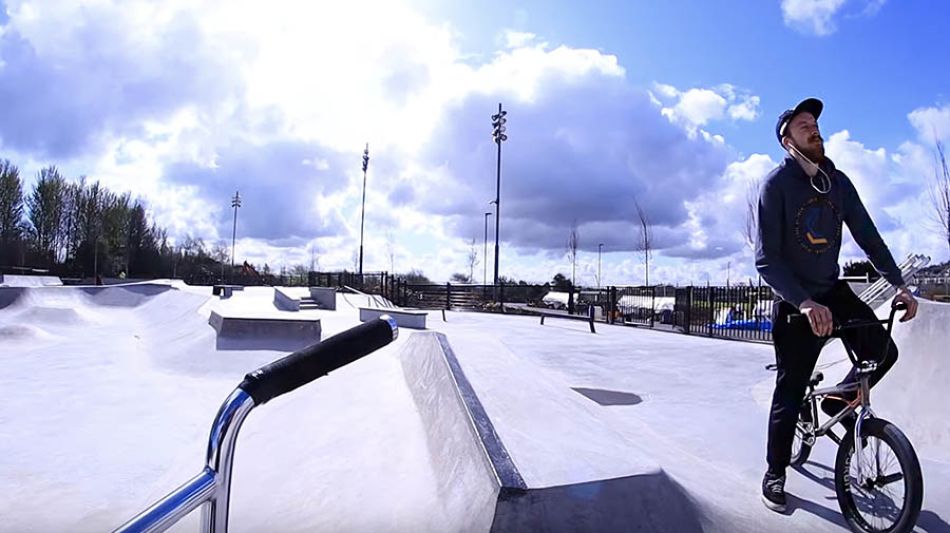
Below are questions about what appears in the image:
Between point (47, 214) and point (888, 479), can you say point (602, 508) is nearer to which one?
point (888, 479)

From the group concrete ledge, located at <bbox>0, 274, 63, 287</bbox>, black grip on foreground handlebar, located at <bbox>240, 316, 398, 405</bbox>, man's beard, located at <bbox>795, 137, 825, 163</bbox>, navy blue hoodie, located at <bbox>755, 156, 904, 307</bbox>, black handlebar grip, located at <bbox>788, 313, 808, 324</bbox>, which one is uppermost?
man's beard, located at <bbox>795, 137, 825, 163</bbox>

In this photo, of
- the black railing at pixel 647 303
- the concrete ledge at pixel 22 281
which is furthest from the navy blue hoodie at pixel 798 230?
the concrete ledge at pixel 22 281

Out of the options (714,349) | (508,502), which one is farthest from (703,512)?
(714,349)

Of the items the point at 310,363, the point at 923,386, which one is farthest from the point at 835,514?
the point at 310,363

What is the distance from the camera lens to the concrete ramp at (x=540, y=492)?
195cm

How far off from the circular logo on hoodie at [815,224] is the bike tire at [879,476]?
0.78 meters

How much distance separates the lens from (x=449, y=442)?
3084mm

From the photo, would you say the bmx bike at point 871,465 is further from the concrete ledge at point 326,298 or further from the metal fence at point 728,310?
the concrete ledge at point 326,298

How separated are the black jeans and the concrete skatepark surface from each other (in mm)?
336

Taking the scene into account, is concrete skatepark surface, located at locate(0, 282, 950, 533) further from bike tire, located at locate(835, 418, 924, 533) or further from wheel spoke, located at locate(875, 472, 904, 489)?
wheel spoke, located at locate(875, 472, 904, 489)

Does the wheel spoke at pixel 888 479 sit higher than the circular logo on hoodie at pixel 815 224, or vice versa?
the circular logo on hoodie at pixel 815 224

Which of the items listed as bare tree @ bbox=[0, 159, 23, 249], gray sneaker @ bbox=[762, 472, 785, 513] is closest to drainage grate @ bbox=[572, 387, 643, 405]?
gray sneaker @ bbox=[762, 472, 785, 513]

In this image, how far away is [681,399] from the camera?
5.09 metres

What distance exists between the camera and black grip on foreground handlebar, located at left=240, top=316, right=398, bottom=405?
3.67 feet
